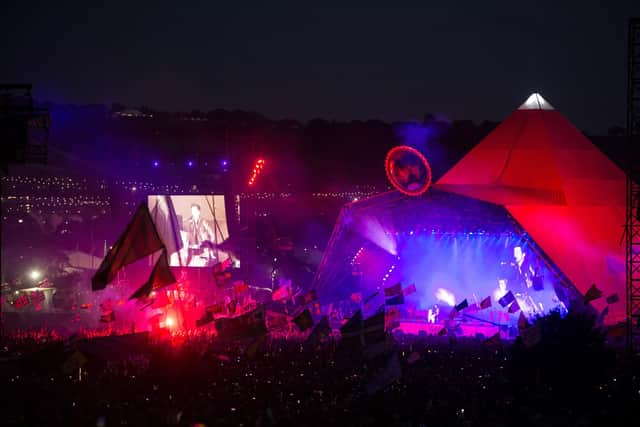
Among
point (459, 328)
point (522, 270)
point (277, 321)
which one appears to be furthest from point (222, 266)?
point (522, 270)

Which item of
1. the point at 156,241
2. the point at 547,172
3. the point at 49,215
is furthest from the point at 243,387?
the point at 49,215

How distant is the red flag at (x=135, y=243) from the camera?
13961 millimetres

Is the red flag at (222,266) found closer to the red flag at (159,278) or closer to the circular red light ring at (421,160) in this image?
the circular red light ring at (421,160)

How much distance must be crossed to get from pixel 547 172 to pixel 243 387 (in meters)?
14.3

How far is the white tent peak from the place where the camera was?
79.2 ft

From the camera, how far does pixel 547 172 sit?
72.2 ft

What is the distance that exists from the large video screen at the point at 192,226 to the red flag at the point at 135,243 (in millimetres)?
14225

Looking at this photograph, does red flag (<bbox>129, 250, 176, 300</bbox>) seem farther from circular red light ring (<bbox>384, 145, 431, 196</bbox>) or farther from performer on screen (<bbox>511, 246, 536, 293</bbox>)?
performer on screen (<bbox>511, 246, 536, 293</bbox>)

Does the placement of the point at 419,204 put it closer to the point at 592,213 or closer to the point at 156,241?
the point at 592,213

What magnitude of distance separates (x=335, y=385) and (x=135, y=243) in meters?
5.35

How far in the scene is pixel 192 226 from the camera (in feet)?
94.2

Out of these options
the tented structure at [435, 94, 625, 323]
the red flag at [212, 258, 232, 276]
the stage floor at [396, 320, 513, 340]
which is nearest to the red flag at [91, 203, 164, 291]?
the stage floor at [396, 320, 513, 340]

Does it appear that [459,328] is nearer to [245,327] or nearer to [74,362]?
[245,327]

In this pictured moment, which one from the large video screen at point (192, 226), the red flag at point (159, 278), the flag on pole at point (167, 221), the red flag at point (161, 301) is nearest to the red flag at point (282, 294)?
the red flag at point (161, 301)
